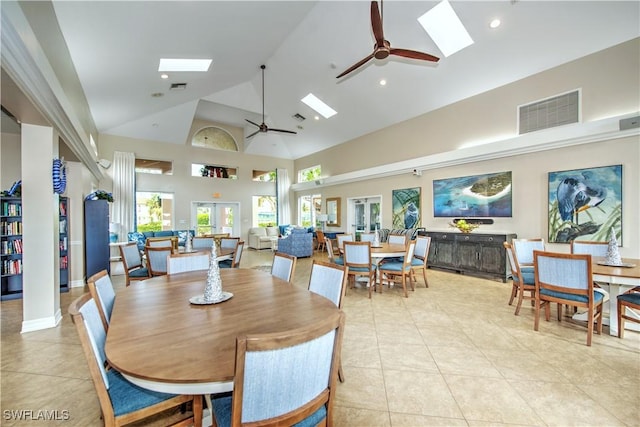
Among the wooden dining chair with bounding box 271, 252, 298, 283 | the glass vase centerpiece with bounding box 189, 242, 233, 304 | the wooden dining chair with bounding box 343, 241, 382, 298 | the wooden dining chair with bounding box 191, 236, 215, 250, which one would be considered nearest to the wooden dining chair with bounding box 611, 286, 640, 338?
the wooden dining chair with bounding box 343, 241, 382, 298

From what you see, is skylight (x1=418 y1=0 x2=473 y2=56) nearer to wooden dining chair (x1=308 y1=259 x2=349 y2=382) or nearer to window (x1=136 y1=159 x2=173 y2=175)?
wooden dining chair (x1=308 y1=259 x2=349 y2=382)

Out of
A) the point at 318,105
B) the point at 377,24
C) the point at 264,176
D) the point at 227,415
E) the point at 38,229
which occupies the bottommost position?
the point at 227,415

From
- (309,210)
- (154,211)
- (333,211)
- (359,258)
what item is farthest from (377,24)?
(154,211)

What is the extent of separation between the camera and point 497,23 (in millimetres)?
4328

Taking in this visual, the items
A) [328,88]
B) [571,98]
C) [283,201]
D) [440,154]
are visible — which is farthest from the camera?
[283,201]

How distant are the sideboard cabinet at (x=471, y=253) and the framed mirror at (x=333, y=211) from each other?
4035 mm

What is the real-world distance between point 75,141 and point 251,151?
7342 millimetres

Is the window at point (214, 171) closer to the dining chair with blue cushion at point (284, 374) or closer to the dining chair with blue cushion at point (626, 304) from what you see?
the dining chair with blue cushion at point (284, 374)

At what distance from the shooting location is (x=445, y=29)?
4844 mm

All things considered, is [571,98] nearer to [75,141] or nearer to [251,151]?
[75,141]

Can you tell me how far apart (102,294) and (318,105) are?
7646mm

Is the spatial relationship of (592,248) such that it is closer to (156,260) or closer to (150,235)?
(156,260)

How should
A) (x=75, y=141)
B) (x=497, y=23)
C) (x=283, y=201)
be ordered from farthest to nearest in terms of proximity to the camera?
(x=283, y=201)
(x=497, y=23)
(x=75, y=141)

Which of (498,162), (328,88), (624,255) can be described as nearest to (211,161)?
(328,88)
